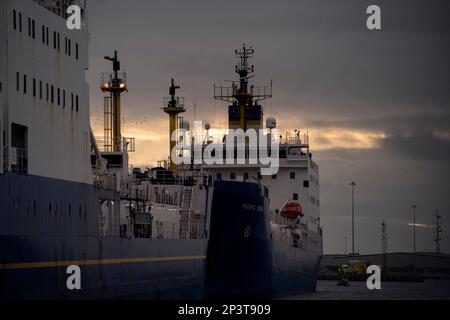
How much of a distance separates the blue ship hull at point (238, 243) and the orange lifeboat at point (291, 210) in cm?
1497

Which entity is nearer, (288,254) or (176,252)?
(176,252)

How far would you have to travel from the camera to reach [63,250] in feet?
116

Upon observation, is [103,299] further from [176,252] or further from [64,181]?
[176,252]

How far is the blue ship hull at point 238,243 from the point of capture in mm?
52844

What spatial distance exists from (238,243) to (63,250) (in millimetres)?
18938

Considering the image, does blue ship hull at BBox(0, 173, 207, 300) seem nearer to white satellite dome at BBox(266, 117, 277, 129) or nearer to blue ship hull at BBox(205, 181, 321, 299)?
blue ship hull at BBox(205, 181, 321, 299)

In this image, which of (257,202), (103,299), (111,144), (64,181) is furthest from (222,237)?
(64,181)

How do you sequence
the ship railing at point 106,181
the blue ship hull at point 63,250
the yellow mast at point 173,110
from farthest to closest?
the yellow mast at point 173,110
the ship railing at point 106,181
the blue ship hull at point 63,250

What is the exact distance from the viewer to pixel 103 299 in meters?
39.0

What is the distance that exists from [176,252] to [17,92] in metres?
15.9

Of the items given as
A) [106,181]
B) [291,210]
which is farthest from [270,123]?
[106,181]

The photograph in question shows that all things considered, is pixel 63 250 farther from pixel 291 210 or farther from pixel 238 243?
pixel 291 210

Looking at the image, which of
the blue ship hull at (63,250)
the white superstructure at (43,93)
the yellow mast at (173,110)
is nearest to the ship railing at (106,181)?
the blue ship hull at (63,250)

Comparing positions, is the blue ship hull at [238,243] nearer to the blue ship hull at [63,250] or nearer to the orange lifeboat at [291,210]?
the blue ship hull at [63,250]
